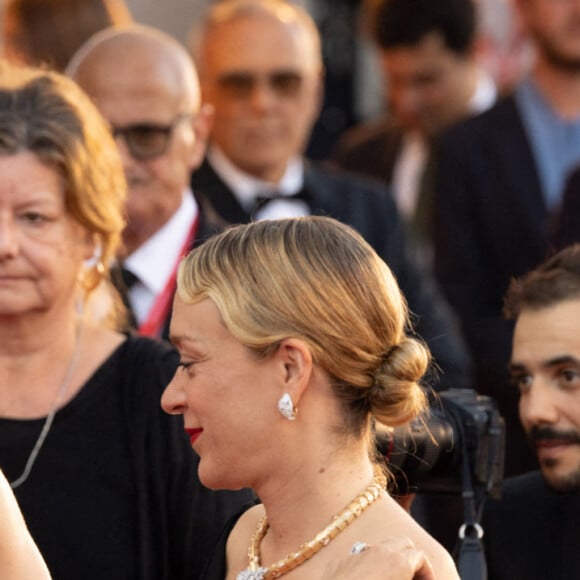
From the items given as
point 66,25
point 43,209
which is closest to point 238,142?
point 66,25

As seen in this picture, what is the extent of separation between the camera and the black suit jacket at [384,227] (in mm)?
4426

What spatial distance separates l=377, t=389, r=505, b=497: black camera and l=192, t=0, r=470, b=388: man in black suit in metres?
1.61

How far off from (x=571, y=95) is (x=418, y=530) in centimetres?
315

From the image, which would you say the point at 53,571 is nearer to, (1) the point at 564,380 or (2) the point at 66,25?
(1) the point at 564,380

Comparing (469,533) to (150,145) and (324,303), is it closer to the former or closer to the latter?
(324,303)

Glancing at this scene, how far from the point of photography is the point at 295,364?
2.65 meters

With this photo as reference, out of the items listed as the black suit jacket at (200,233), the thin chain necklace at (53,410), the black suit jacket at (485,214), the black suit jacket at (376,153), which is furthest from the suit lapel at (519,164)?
the thin chain necklace at (53,410)

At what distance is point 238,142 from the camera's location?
529cm

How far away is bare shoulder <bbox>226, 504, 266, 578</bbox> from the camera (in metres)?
2.90

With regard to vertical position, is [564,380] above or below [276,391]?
below

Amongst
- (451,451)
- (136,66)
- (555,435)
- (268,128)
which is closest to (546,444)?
(555,435)

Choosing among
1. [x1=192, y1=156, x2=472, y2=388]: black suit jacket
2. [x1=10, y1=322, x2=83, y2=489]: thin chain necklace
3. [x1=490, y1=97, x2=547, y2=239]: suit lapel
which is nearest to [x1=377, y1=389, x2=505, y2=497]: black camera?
[x1=10, y1=322, x2=83, y2=489]: thin chain necklace

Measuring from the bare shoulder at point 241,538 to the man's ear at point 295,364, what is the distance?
37cm

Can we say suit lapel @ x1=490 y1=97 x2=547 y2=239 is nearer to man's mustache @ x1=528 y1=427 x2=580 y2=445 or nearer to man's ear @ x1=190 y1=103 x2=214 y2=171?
man's ear @ x1=190 y1=103 x2=214 y2=171
